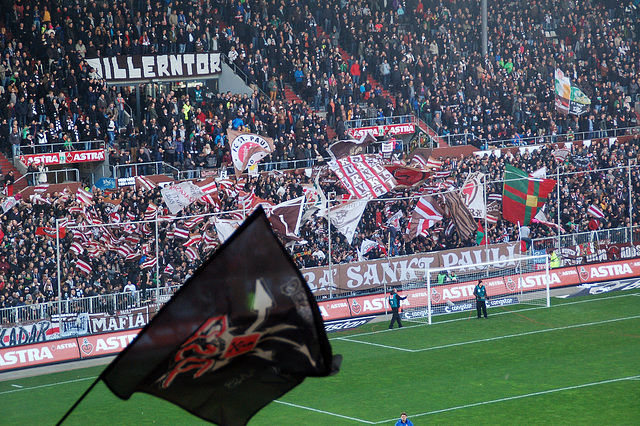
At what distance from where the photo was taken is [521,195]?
3334 centimetres

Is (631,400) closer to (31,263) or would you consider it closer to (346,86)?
(31,263)

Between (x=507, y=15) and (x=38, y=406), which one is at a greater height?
(x=507, y=15)

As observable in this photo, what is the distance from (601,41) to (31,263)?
33.6m

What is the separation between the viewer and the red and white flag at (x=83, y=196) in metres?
28.6

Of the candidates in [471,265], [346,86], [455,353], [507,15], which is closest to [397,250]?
[471,265]

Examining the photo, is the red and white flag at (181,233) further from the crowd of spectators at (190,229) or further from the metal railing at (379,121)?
the metal railing at (379,121)

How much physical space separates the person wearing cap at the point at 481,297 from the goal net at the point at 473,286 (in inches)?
29.4

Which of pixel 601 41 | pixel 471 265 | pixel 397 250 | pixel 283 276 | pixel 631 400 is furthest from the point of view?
pixel 601 41

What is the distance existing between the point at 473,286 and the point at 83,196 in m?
13.0

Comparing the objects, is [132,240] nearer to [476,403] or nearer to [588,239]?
[476,403]

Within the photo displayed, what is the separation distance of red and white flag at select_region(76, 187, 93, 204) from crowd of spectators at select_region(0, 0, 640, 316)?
59cm

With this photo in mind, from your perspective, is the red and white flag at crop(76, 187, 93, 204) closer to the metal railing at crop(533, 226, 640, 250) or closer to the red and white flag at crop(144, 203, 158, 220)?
the red and white flag at crop(144, 203, 158, 220)

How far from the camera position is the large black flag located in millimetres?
6516

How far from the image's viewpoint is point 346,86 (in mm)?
42312
